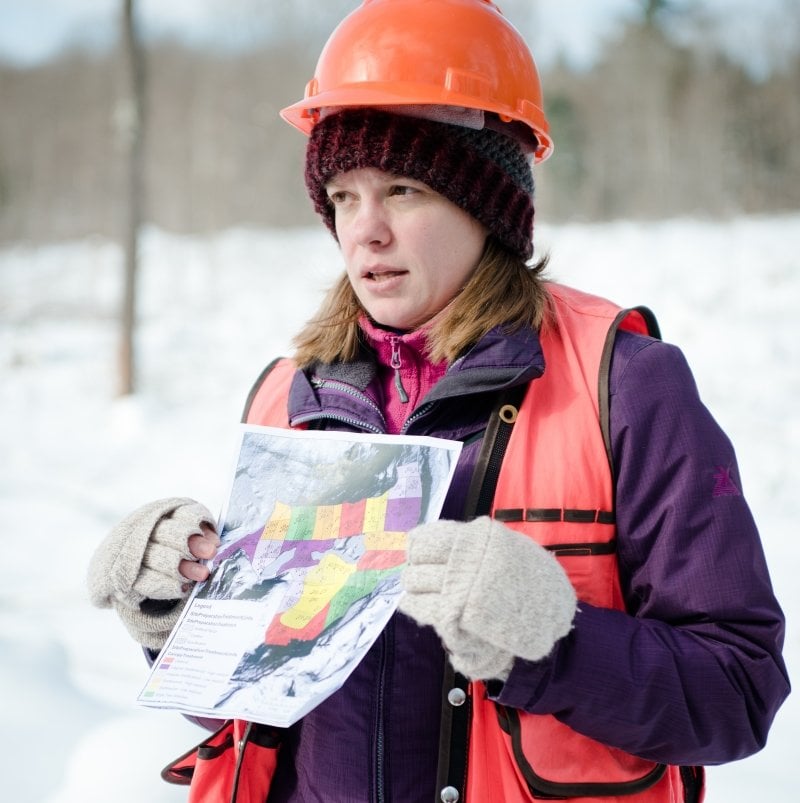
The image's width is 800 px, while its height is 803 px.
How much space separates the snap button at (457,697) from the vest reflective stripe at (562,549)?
23 millimetres

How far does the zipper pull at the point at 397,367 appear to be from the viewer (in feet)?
5.34

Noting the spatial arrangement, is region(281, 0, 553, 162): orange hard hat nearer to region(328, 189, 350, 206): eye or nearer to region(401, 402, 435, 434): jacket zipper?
region(328, 189, 350, 206): eye

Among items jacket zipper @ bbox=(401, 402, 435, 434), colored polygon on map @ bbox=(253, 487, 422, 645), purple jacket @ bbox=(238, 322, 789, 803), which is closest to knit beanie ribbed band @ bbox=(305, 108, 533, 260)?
purple jacket @ bbox=(238, 322, 789, 803)

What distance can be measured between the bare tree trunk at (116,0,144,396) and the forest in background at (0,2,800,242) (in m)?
9.33

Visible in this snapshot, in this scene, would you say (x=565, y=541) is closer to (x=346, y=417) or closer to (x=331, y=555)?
(x=331, y=555)

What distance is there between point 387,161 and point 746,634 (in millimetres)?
1041

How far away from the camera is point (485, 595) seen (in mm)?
1087

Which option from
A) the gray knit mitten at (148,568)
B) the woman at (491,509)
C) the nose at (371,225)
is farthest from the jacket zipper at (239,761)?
the nose at (371,225)

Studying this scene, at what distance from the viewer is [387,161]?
5.05ft

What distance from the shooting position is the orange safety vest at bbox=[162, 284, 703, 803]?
1292 mm

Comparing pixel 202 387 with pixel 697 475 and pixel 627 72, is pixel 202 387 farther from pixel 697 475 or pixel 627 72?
pixel 627 72

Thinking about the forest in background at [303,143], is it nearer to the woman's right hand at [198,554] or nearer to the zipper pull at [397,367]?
the zipper pull at [397,367]

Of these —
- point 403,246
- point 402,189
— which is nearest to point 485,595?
point 403,246

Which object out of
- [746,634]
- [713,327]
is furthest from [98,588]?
[713,327]
